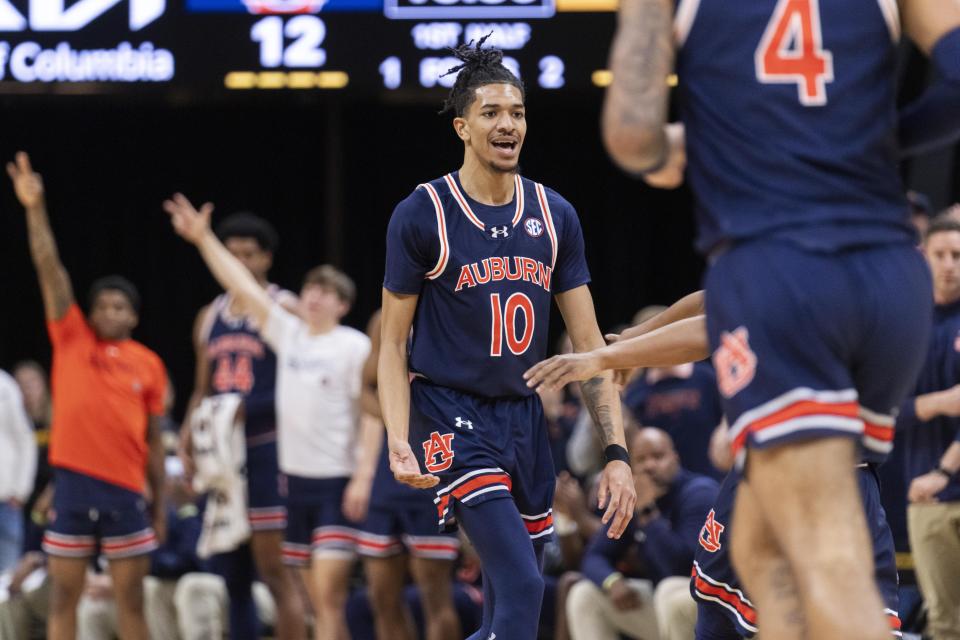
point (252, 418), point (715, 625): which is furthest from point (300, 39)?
point (715, 625)

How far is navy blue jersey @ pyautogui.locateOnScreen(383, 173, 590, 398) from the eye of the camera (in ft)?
15.9

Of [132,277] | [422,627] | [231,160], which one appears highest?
[231,160]

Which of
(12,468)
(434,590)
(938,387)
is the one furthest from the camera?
(12,468)

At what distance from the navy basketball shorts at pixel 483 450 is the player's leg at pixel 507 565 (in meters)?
0.05

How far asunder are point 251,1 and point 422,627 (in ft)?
13.1

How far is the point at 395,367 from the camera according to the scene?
483cm

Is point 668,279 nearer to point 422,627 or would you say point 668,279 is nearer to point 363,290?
point 363,290

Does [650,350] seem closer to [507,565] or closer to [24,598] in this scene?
[507,565]

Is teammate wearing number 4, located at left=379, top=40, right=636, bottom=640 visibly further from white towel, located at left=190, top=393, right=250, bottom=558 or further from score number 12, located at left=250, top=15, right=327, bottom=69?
score number 12, located at left=250, top=15, right=327, bottom=69

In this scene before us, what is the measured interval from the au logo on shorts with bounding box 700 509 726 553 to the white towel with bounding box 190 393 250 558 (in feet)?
13.7

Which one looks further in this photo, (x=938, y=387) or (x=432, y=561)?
(x=432, y=561)

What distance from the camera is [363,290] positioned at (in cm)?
1295

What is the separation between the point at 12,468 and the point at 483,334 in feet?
18.1

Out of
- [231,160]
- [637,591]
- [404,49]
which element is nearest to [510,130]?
[637,591]
